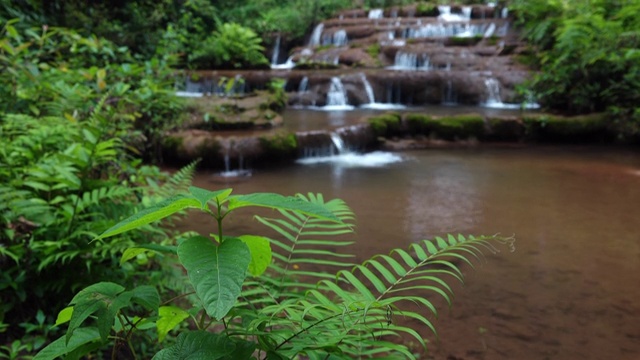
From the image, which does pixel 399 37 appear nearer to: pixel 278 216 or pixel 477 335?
pixel 278 216

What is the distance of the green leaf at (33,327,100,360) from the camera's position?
2.88ft

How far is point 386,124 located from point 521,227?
15.2 ft

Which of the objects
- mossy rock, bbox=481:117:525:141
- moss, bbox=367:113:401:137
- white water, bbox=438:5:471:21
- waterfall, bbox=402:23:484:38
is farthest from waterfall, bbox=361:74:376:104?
white water, bbox=438:5:471:21

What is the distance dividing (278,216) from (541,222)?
9.17 ft

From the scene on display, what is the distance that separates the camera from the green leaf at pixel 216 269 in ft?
2.37

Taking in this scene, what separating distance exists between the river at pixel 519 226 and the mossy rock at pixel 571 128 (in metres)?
0.50

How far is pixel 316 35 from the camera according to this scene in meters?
17.4

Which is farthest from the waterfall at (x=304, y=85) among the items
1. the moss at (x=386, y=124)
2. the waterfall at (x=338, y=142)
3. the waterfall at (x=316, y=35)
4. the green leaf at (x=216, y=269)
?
the green leaf at (x=216, y=269)

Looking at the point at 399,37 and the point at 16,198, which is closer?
the point at 16,198

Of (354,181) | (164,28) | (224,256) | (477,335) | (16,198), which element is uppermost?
(164,28)

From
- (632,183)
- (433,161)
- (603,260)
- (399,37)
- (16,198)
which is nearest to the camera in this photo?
(16,198)

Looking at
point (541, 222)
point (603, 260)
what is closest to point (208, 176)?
point (541, 222)

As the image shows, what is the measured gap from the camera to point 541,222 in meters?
4.76

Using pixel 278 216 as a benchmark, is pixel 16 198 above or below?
above
